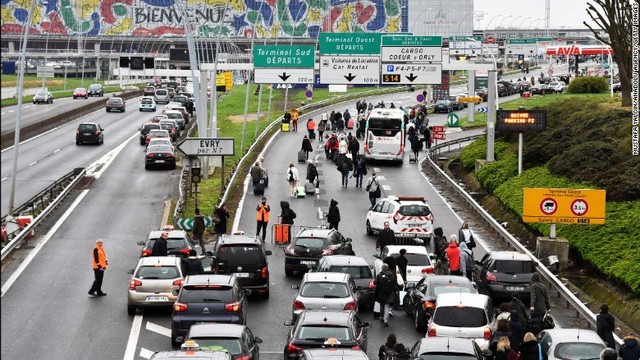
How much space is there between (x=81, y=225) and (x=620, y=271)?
62.2 feet

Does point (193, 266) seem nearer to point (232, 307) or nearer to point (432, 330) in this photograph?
point (232, 307)

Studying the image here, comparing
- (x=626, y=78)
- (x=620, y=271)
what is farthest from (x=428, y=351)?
(x=626, y=78)

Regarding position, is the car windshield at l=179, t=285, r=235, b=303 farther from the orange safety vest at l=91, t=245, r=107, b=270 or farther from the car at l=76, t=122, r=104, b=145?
the car at l=76, t=122, r=104, b=145

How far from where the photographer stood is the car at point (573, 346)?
60.3 feet

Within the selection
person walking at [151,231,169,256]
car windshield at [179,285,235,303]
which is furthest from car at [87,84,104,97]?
car windshield at [179,285,235,303]

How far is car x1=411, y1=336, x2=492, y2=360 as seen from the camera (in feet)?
56.3

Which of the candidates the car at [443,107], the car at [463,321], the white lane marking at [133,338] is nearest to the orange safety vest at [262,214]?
the white lane marking at [133,338]

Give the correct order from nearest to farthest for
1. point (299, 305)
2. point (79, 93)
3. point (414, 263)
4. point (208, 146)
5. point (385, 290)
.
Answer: point (299, 305) < point (385, 290) < point (414, 263) < point (208, 146) < point (79, 93)

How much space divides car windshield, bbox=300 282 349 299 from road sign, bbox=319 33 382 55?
Answer: 1303 inches

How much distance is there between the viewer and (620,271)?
28203mm

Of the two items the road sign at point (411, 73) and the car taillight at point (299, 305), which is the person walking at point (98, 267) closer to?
the car taillight at point (299, 305)

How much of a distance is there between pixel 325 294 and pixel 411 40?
33955 millimetres

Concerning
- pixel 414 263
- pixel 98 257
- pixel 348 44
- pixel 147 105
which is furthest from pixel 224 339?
pixel 147 105

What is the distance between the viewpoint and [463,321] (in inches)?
826
